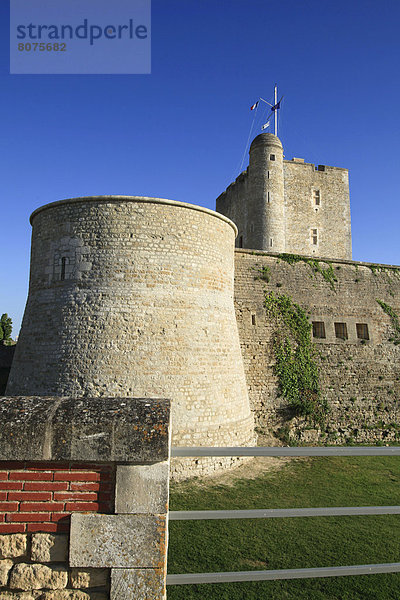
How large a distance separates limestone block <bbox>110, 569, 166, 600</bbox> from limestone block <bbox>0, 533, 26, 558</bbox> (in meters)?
0.55

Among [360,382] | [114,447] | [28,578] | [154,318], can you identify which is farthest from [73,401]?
[360,382]

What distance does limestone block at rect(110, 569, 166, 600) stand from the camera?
2178 mm

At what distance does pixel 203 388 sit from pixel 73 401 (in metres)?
8.23

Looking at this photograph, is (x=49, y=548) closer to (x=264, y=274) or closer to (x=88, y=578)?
(x=88, y=578)

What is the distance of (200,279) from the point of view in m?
11.0

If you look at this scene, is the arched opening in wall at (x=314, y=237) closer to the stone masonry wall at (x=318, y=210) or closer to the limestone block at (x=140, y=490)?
the stone masonry wall at (x=318, y=210)

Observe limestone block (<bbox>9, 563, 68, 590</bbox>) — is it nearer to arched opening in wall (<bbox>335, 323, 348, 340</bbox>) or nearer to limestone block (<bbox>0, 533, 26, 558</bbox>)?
limestone block (<bbox>0, 533, 26, 558</bbox>)

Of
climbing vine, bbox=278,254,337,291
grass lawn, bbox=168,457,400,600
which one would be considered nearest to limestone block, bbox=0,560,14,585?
grass lawn, bbox=168,457,400,600

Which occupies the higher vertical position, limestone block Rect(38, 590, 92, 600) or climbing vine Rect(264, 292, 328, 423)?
climbing vine Rect(264, 292, 328, 423)

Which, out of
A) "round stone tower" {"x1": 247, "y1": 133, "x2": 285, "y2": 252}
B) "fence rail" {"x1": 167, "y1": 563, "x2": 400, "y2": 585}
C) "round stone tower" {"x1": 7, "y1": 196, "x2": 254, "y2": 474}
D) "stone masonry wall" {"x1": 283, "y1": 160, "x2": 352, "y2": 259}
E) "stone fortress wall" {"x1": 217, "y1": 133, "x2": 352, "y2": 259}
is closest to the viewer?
"fence rail" {"x1": 167, "y1": 563, "x2": 400, "y2": 585}

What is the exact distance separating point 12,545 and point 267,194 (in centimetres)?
2140

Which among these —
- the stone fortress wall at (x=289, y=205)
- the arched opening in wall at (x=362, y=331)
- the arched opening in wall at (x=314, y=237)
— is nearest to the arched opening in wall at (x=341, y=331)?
the arched opening in wall at (x=362, y=331)

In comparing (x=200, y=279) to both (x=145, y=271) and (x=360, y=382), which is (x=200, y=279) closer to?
(x=145, y=271)

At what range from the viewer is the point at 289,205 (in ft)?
74.5
